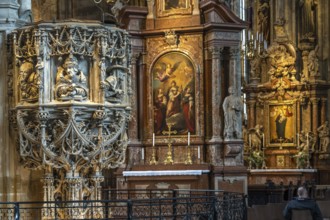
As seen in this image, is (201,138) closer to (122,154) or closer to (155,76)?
(155,76)

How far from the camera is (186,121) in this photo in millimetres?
23734

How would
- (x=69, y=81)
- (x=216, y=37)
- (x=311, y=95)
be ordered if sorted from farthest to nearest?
1. (x=311, y=95)
2. (x=216, y=37)
3. (x=69, y=81)

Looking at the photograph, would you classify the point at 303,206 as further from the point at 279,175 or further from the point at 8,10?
the point at 279,175

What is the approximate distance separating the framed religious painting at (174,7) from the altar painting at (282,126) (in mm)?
11603

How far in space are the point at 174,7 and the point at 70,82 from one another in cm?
1216

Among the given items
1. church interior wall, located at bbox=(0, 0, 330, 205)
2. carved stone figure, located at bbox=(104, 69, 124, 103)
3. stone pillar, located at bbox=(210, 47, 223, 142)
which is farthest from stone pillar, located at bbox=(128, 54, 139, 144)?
carved stone figure, located at bbox=(104, 69, 124, 103)

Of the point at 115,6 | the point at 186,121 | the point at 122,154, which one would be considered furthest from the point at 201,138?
the point at 122,154

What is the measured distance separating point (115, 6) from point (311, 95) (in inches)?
466

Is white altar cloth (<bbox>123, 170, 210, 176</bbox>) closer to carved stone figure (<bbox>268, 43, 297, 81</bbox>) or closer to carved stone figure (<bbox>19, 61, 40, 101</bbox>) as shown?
carved stone figure (<bbox>19, 61, 40, 101</bbox>)

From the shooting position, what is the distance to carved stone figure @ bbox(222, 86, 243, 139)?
23.2 meters

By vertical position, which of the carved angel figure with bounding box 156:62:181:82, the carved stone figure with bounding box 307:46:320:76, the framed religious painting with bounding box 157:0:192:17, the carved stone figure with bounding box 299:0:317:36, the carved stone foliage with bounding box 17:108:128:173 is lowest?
the carved stone foliage with bounding box 17:108:128:173

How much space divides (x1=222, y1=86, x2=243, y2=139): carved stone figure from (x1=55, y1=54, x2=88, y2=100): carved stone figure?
11.2m

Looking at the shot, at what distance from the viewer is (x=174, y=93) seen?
78.5 ft

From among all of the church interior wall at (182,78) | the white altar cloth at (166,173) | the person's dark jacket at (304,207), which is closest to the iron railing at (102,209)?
the person's dark jacket at (304,207)
